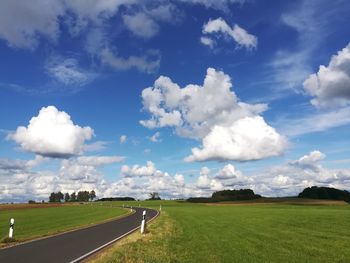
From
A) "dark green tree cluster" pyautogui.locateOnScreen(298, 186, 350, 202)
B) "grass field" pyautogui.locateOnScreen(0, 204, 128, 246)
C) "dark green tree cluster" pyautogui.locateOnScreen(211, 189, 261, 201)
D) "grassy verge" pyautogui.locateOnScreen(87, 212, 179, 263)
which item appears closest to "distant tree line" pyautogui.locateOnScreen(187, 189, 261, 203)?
"dark green tree cluster" pyautogui.locateOnScreen(211, 189, 261, 201)

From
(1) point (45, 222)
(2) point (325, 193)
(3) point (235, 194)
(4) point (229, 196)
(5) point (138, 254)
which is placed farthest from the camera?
(3) point (235, 194)

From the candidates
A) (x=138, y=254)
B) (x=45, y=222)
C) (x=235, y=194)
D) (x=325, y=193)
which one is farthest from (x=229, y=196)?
(x=138, y=254)

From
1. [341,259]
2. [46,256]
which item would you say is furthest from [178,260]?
[341,259]

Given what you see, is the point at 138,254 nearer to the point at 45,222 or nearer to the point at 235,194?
the point at 45,222

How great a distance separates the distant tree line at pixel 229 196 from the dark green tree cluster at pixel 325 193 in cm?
1940

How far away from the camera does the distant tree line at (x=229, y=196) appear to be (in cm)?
16166

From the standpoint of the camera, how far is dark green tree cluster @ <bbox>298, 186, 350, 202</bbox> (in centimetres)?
16450

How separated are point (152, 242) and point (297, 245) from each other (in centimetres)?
690

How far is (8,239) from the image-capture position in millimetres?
22078

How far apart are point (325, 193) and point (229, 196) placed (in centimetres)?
Answer: 3653

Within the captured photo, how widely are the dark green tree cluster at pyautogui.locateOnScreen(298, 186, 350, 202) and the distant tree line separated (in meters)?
19.4

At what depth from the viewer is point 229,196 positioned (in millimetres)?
172375

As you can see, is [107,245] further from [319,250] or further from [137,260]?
[319,250]

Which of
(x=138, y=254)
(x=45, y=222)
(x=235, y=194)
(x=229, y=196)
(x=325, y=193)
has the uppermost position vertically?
(x=235, y=194)
